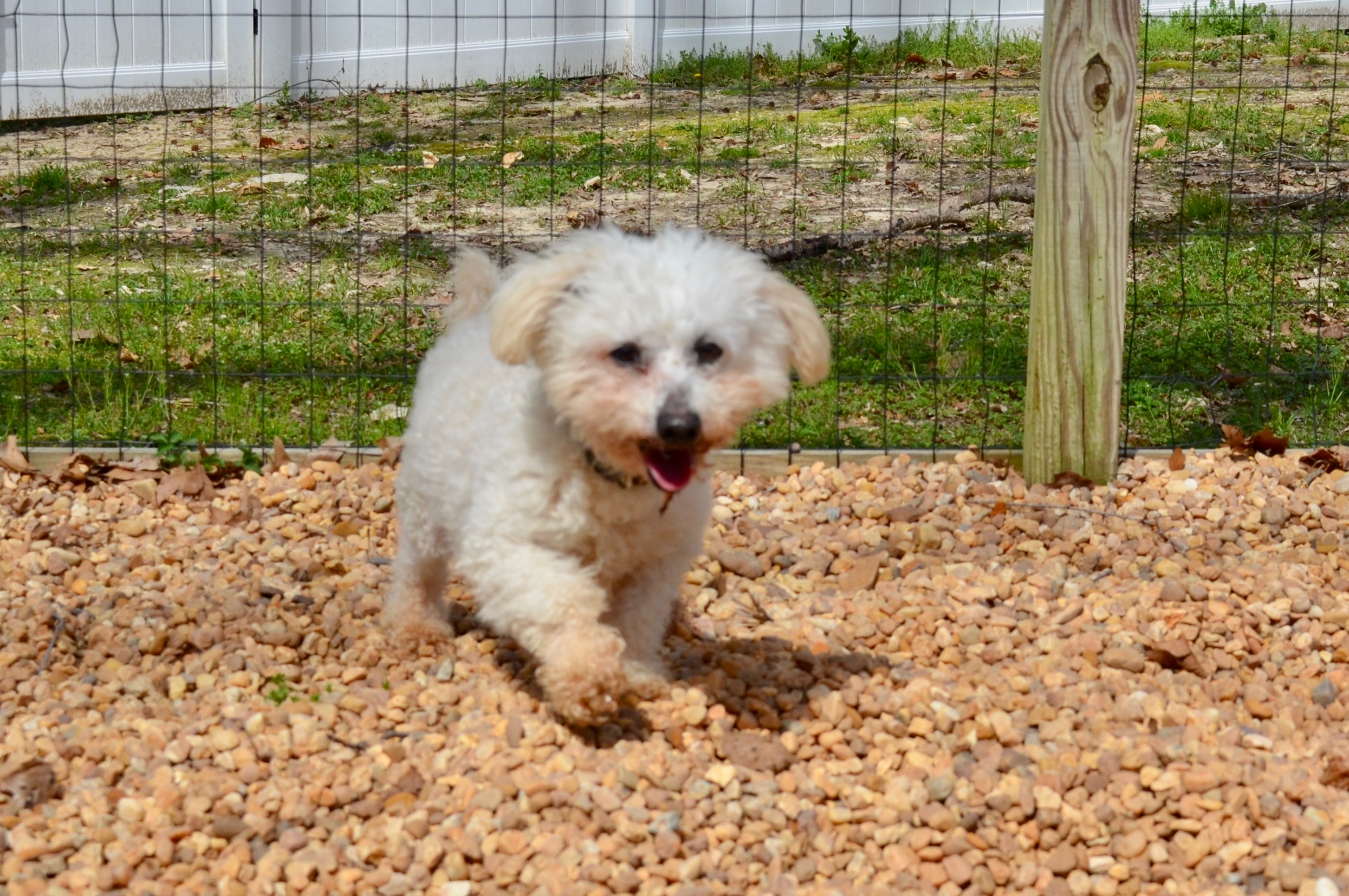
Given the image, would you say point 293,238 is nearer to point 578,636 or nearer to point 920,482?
point 920,482

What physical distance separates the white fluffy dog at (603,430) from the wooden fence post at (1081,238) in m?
1.72

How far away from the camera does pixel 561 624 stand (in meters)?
3.22

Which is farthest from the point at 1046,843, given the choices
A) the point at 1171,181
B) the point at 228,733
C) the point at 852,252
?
the point at 1171,181

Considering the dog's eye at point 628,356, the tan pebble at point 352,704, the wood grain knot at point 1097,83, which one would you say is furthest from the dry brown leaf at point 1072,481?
the tan pebble at point 352,704

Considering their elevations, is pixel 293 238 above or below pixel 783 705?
above

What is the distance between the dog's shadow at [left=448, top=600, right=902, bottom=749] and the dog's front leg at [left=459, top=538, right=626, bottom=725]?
0.16 m

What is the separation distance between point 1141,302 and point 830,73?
639cm

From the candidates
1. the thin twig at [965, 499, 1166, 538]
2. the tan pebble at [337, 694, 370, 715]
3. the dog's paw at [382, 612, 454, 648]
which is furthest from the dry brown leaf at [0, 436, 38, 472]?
the thin twig at [965, 499, 1166, 538]

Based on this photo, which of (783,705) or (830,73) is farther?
(830,73)

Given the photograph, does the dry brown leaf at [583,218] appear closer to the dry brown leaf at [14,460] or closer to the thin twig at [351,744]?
the dry brown leaf at [14,460]

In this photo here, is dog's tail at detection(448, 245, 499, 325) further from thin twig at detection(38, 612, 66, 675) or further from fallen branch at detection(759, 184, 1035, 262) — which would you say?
fallen branch at detection(759, 184, 1035, 262)

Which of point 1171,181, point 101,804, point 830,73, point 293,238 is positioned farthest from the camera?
point 830,73

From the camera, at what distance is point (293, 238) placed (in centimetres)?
696

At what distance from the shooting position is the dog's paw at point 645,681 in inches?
137
